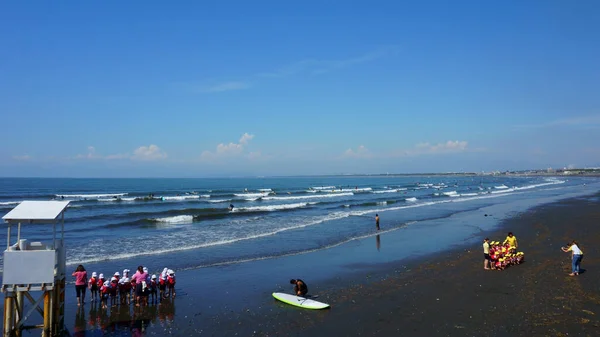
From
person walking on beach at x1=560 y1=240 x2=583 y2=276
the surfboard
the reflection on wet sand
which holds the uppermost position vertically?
person walking on beach at x1=560 y1=240 x2=583 y2=276

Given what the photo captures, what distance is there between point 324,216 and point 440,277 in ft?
78.2

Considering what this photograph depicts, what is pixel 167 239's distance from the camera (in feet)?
85.6

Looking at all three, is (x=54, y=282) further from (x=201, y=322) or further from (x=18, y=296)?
(x=201, y=322)

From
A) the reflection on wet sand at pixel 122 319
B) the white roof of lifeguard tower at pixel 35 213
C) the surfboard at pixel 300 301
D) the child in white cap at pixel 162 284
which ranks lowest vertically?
the reflection on wet sand at pixel 122 319

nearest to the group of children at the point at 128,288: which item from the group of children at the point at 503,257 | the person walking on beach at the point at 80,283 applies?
the person walking on beach at the point at 80,283

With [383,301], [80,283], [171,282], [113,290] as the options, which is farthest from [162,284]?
[383,301]

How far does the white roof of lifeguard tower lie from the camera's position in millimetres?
9578

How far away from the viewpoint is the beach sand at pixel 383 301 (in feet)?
34.5

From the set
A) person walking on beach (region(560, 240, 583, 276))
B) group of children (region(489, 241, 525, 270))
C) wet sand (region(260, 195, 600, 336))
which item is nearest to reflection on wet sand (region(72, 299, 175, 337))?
wet sand (region(260, 195, 600, 336))

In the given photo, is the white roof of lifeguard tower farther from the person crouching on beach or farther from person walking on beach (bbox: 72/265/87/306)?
the person crouching on beach

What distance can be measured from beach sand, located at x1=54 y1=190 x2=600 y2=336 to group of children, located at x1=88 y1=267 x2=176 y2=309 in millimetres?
569

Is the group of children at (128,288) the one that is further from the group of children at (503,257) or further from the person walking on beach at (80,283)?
the group of children at (503,257)

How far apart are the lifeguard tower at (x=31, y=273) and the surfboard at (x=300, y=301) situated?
19.8ft

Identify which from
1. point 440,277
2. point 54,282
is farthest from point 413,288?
point 54,282
